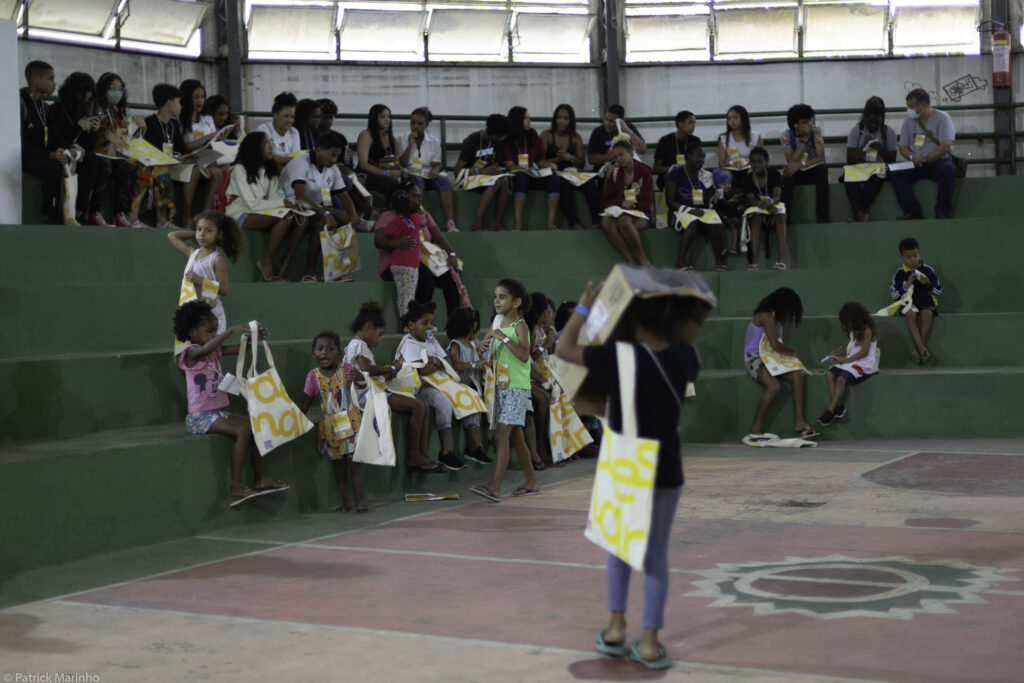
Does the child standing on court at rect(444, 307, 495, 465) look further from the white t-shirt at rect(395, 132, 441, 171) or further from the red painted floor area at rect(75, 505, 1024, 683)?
the white t-shirt at rect(395, 132, 441, 171)

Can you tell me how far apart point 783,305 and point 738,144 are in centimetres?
374

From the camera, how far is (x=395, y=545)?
697cm

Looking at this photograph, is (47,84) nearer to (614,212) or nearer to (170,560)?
(170,560)

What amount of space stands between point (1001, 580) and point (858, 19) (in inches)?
482

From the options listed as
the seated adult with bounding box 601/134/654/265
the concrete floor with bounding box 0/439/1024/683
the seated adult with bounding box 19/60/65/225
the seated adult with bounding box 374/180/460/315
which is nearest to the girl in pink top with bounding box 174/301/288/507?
the concrete floor with bounding box 0/439/1024/683

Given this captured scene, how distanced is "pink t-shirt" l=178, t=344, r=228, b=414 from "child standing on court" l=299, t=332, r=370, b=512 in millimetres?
662

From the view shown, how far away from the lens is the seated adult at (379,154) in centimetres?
1302

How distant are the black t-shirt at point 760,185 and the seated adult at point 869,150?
101 cm

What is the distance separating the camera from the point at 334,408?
26.5 feet

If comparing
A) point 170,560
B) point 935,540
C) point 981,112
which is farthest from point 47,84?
point 981,112

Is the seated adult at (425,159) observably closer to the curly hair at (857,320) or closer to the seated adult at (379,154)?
the seated adult at (379,154)

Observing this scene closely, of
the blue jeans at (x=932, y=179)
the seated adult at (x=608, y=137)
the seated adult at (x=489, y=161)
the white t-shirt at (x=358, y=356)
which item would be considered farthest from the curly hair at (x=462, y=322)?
the blue jeans at (x=932, y=179)

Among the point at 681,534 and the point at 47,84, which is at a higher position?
the point at 47,84

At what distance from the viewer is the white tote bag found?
8.05m
